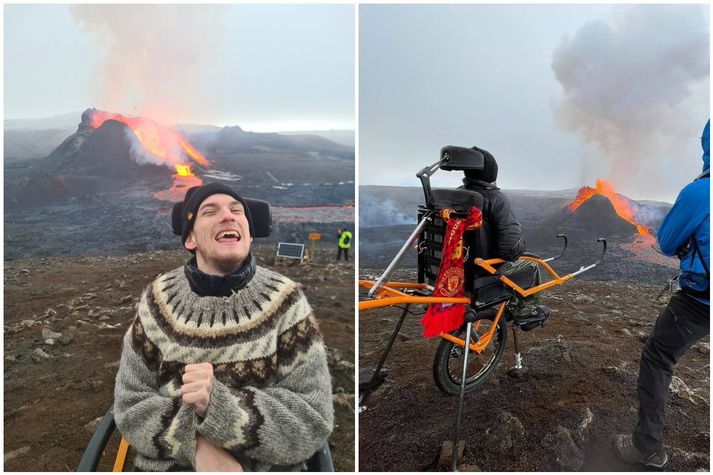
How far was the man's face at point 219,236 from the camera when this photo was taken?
1.83 meters

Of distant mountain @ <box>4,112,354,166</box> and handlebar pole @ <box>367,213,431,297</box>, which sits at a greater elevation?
distant mountain @ <box>4,112,354,166</box>

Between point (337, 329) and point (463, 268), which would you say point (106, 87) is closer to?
point (337, 329)

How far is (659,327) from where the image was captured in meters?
2.18

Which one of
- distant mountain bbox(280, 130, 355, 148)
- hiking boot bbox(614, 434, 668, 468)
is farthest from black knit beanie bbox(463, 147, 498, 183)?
hiking boot bbox(614, 434, 668, 468)

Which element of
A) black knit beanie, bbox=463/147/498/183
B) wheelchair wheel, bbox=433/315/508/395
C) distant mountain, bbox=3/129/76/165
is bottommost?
wheelchair wheel, bbox=433/315/508/395

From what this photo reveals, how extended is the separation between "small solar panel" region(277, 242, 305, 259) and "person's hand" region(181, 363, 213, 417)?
1312 mm

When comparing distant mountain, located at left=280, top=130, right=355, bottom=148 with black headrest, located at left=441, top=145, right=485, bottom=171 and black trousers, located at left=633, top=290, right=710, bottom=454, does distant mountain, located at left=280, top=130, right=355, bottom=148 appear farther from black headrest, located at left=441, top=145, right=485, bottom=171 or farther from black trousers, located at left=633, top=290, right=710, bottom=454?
black trousers, located at left=633, top=290, right=710, bottom=454

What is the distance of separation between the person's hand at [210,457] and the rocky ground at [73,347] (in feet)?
2.39

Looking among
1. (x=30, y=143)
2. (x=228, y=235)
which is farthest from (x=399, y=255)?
(x=30, y=143)

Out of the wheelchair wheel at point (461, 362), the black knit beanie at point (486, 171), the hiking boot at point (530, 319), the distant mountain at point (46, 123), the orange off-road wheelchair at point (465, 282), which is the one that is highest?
the distant mountain at point (46, 123)

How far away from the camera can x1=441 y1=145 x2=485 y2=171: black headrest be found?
2.20 meters

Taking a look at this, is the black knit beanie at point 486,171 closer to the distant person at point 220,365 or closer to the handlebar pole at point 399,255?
the handlebar pole at point 399,255

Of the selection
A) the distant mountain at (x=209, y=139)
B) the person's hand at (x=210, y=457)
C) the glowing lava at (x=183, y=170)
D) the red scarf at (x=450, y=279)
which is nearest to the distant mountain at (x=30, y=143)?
the distant mountain at (x=209, y=139)

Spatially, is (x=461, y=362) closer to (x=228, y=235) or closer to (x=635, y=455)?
(x=635, y=455)
